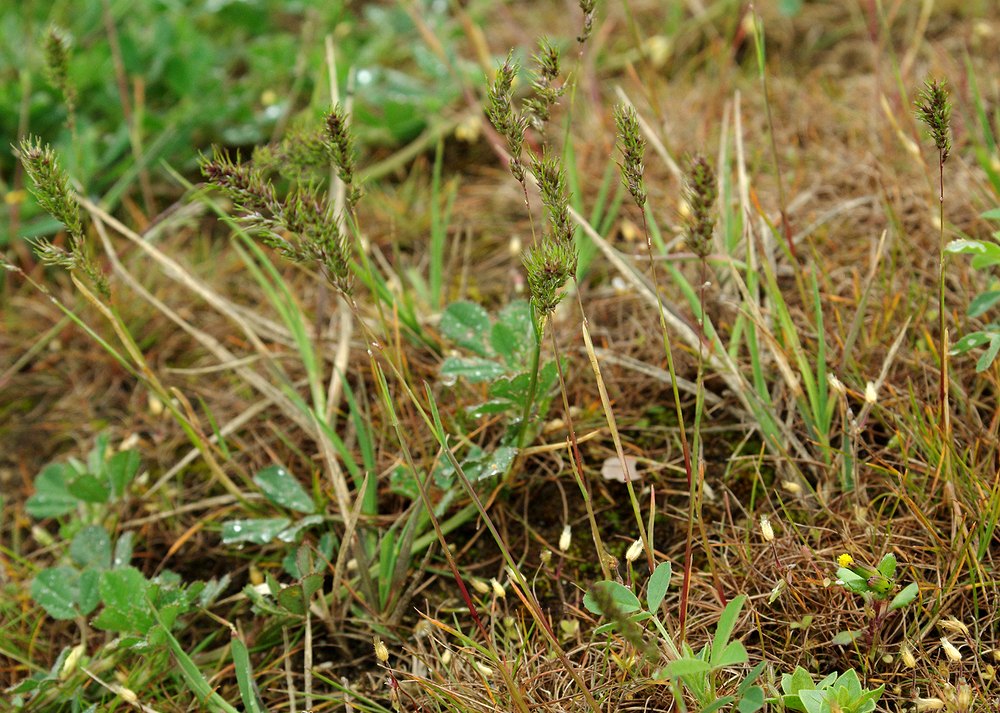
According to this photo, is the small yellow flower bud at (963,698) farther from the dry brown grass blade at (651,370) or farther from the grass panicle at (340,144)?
the grass panicle at (340,144)

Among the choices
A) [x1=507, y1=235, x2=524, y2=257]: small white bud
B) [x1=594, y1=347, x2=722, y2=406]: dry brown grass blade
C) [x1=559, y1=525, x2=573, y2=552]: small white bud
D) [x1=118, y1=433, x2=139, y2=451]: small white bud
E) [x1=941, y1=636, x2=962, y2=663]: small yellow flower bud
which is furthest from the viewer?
[x1=507, y1=235, x2=524, y2=257]: small white bud

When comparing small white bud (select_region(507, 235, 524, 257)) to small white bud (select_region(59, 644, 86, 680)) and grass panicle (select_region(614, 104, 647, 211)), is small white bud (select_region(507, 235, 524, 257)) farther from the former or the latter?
small white bud (select_region(59, 644, 86, 680))

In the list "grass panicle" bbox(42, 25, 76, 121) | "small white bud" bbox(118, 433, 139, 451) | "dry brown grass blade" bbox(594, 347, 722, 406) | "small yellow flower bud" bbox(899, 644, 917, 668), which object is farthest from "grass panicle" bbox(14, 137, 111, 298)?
"small yellow flower bud" bbox(899, 644, 917, 668)

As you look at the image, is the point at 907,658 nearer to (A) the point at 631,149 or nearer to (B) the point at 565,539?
(B) the point at 565,539

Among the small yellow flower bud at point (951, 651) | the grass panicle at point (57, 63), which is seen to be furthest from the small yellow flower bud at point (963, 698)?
the grass panicle at point (57, 63)

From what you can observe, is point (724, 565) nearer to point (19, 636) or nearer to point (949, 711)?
point (949, 711)

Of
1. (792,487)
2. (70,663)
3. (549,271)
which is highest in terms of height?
(549,271)

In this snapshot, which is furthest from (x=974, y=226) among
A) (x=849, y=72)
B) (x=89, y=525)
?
(x=89, y=525)

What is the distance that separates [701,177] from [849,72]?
6.47 feet

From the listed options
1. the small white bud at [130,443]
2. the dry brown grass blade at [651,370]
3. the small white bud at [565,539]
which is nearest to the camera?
the small white bud at [565,539]

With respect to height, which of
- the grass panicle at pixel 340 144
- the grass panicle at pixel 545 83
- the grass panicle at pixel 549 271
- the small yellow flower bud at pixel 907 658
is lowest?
the small yellow flower bud at pixel 907 658

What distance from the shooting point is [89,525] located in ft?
5.95

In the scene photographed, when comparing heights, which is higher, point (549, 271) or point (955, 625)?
point (549, 271)

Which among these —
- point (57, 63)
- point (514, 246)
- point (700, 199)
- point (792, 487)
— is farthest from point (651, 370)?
point (57, 63)
